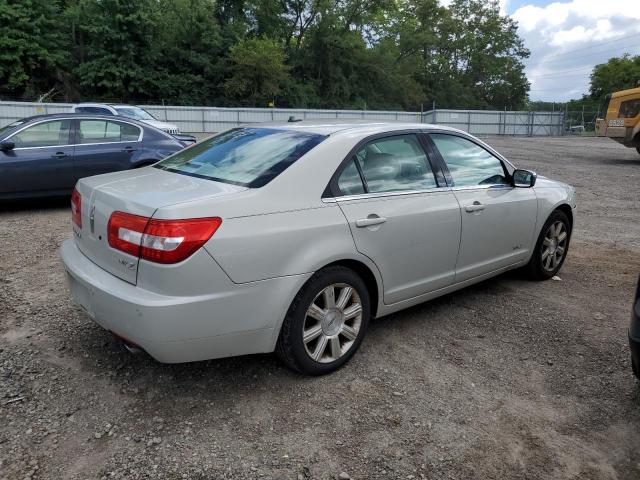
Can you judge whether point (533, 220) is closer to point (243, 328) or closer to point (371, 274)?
point (371, 274)

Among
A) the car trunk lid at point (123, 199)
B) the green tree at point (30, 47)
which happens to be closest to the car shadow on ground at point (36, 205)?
the car trunk lid at point (123, 199)

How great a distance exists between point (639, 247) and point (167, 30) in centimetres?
4228

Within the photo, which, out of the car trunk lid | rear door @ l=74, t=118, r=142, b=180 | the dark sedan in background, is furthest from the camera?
rear door @ l=74, t=118, r=142, b=180

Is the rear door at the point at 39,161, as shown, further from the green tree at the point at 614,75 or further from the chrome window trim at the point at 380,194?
the green tree at the point at 614,75

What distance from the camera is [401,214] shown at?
11.4 ft

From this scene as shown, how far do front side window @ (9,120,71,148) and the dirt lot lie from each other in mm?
3704

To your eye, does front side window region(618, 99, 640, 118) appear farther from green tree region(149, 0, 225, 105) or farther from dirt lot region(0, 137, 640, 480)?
green tree region(149, 0, 225, 105)

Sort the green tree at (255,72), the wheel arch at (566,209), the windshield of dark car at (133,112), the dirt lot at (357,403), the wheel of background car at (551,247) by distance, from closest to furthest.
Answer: the dirt lot at (357,403), the wheel of background car at (551,247), the wheel arch at (566,209), the windshield of dark car at (133,112), the green tree at (255,72)

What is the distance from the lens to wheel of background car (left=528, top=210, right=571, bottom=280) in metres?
4.88

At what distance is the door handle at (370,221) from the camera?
10.6 feet

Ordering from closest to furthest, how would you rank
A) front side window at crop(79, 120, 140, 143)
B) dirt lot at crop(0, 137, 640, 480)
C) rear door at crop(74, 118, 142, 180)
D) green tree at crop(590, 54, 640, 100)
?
1. dirt lot at crop(0, 137, 640, 480)
2. rear door at crop(74, 118, 142, 180)
3. front side window at crop(79, 120, 140, 143)
4. green tree at crop(590, 54, 640, 100)

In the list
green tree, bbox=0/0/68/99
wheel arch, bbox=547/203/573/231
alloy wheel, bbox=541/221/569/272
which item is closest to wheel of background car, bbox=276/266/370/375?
alloy wheel, bbox=541/221/569/272

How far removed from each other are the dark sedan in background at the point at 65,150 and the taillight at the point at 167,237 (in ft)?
18.3

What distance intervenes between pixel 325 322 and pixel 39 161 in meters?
6.02
